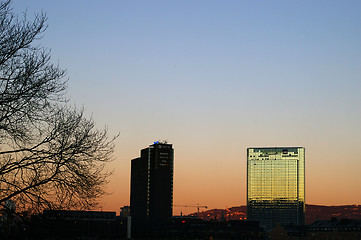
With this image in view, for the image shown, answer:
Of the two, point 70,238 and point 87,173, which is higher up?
point 87,173

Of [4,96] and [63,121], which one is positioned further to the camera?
[63,121]

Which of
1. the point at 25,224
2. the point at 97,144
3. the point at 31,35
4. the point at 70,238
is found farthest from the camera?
the point at 97,144

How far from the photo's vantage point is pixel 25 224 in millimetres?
19797

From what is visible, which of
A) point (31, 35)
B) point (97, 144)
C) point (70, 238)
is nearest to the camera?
point (70, 238)

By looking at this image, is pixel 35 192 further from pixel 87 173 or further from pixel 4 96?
pixel 4 96

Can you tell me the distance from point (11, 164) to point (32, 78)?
3529mm

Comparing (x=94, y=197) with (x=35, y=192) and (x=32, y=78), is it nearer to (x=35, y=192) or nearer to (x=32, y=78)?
(x=35, y=192)

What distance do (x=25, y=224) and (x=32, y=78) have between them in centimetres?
610

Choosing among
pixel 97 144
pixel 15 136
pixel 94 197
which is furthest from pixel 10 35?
pixel 94 197

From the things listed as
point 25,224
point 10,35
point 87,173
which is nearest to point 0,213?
point 25,224

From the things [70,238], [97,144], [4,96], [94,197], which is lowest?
[70,238]

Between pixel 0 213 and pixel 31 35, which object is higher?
pixel 31 35

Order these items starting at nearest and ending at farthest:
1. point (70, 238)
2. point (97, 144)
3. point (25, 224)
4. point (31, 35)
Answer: point (25, 224) < point (70, 238) < point (31, 35) < point (97, 144)

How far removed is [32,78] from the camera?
22.8 metres
